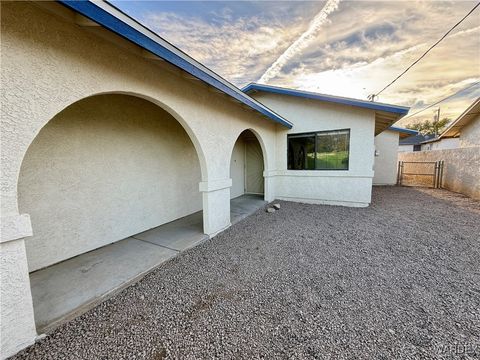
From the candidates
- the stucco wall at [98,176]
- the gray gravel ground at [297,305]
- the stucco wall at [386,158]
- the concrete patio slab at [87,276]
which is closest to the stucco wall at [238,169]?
the stucco wall at [98,176]

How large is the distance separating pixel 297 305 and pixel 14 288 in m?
2.84

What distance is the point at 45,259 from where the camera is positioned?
2.94 metres

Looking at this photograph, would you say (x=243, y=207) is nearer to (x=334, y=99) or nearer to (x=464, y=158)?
(x=334, y=99)

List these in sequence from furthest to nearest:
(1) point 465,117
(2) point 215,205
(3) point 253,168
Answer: (1) point 465,117 < (3) point 253,168 < (2) point 215,205

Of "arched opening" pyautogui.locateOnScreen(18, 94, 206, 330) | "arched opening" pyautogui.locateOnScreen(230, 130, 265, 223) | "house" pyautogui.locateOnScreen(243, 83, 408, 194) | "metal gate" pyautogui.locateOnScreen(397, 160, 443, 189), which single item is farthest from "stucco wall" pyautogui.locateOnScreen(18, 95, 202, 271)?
"metal gate" pyautogui.locateOnScreen(397, 160, 443, 189)

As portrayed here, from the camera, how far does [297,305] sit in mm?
2264

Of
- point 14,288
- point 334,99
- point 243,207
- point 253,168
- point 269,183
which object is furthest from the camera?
point 253,168

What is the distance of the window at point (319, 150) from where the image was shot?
656 cm

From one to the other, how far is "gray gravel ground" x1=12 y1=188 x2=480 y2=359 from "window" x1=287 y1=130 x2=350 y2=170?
3.20 m

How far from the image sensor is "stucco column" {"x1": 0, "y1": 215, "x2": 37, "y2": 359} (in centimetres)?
152

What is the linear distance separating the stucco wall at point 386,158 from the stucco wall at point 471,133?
310 cm

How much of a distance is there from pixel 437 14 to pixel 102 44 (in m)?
9.22

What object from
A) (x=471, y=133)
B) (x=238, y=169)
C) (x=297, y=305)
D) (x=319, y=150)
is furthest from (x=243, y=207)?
(x=471, y=133)

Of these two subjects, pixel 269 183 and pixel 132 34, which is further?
pixel 269 183
